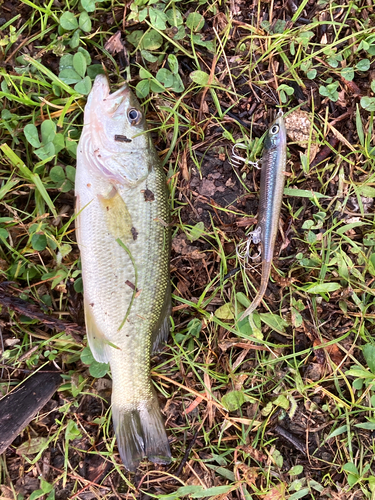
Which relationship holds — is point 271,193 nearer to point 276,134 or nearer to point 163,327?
point 276,134

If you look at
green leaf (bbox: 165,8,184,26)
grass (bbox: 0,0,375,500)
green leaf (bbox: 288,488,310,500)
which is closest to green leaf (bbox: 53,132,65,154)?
grass (bbox: 0,0,375,500)

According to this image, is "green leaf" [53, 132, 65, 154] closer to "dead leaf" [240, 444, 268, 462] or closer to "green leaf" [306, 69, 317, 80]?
"green leaf" [306, 69, 317, 80]

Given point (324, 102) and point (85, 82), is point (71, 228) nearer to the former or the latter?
point (85, 82)

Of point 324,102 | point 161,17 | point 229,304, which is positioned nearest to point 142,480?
point 229,304

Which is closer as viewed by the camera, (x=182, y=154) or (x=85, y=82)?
(x=85, y=82)

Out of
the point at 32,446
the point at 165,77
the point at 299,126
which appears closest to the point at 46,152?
the point at 165,77

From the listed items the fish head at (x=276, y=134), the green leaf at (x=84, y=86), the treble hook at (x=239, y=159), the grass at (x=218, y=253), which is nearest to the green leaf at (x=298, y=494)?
the grass at (x=218, y=253)
